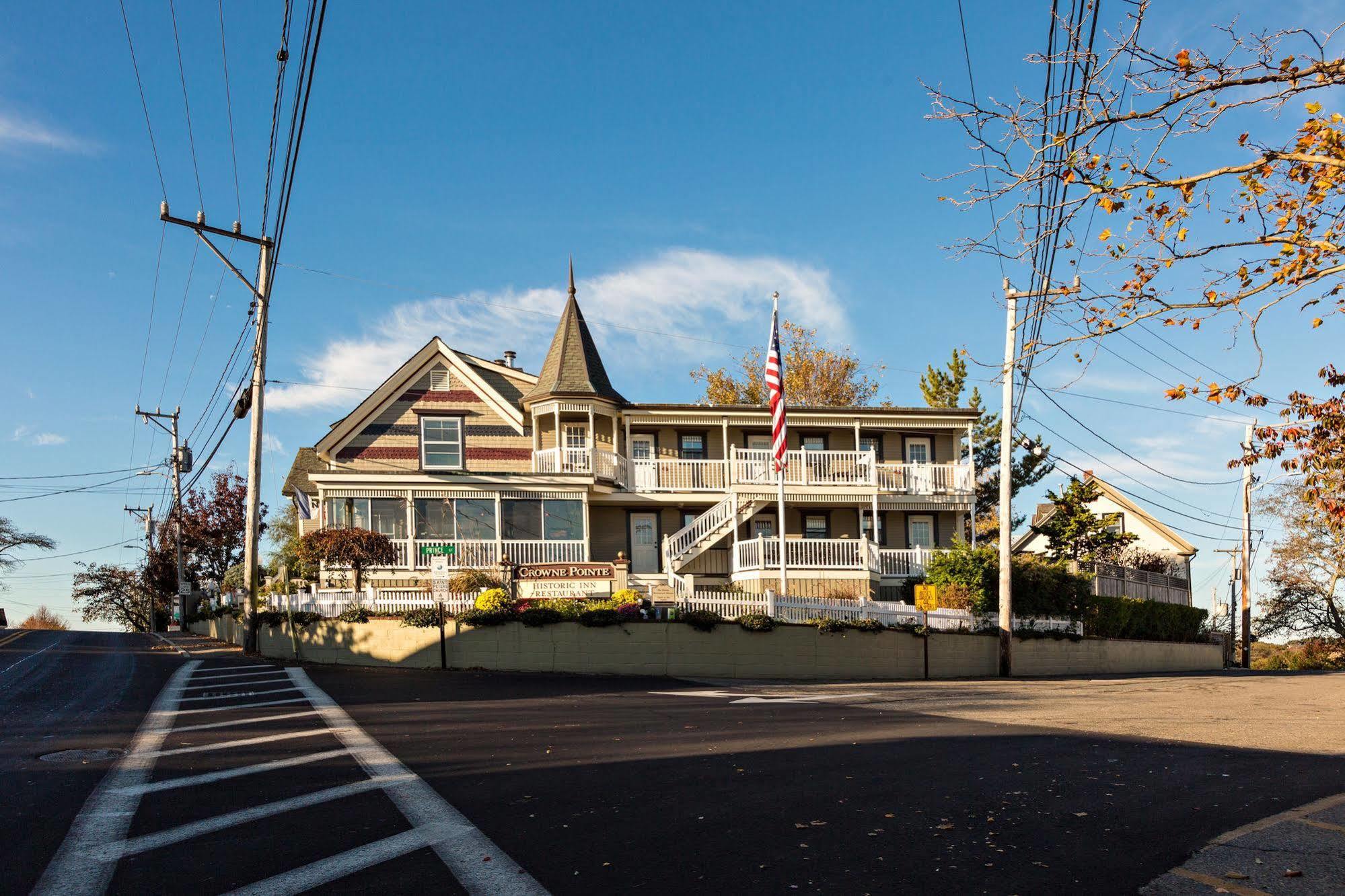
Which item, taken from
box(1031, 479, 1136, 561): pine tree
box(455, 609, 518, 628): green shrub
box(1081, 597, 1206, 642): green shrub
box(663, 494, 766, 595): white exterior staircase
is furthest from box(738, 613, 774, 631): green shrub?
box(1031, 479, 1136, 561): pine tree

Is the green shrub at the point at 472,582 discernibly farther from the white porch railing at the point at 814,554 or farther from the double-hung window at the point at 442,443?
the white porch railing at the point at 814,554

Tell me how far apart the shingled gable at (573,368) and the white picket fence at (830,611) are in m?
10.5

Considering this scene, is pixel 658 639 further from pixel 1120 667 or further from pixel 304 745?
pixel 1120 667

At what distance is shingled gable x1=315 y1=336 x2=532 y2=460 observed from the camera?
31.2 metres

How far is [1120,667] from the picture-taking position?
2841 centimetres

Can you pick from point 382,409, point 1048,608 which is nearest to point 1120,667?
point 1048,608

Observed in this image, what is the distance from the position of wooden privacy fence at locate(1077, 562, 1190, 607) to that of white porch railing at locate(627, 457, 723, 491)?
11.4 meters

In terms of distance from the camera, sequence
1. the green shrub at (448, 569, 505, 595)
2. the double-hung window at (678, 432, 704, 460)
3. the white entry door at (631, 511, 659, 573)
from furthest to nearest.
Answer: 1. the double-hung window at (678, 432, 704, 460)
2. the white entry door at (631, 511, 659, 573)
3. the green shrub at (448, 569, 505, 595)

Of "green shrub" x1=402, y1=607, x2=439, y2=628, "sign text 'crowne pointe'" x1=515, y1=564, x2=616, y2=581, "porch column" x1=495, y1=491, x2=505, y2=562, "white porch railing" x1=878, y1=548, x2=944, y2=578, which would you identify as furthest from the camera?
"white porch railing" x1=878, y1=548, x2=944, y2=578

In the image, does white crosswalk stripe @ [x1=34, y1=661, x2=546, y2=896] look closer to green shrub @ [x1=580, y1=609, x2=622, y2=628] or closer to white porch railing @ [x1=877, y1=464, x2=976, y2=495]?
green shrub @ [x1=580, y1=609, x2=622, y2=628]

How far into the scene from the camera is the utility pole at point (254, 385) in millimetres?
22219

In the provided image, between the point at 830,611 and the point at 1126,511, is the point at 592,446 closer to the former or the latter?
the point at 830,611

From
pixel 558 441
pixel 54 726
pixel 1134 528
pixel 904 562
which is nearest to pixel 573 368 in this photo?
pixel 558 441

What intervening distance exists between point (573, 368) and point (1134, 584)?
19553 millimetres
